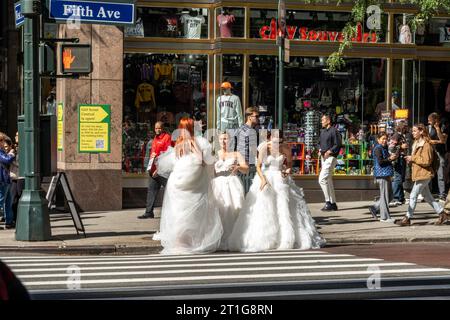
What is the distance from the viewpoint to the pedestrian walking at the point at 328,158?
1902cm

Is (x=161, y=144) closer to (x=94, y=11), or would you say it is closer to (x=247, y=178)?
(x=247, y=178)

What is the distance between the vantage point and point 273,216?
13.6 metres

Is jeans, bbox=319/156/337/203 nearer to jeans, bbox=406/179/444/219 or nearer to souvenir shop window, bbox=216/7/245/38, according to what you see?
jeans, bbox=406/179/444/219

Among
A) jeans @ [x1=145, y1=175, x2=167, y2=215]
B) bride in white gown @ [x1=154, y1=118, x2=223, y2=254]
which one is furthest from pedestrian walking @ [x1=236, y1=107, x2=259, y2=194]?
bride in white gown @ [x1=154, y1=118, x2=223, y2=254]

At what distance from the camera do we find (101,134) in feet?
62.1

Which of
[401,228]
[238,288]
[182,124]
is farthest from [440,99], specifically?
[238,288]

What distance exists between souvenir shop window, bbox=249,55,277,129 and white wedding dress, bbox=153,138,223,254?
712 centimetres

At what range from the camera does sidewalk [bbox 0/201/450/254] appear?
45.8ft

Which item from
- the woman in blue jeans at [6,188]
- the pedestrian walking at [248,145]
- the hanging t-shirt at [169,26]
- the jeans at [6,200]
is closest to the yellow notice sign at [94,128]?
the hanging t-shirt at [169,26]

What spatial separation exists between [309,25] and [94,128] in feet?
17.7

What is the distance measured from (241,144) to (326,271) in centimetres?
611

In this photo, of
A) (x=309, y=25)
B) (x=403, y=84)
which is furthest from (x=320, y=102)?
(x=403, y=84)

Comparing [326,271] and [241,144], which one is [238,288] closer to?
[326,271]

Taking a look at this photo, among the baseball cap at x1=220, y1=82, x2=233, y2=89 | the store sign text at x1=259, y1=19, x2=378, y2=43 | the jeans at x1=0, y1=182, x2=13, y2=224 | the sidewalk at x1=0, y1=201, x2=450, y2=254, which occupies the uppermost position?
the store sign text at x1=259, y1=19, x2=378, y2=43
